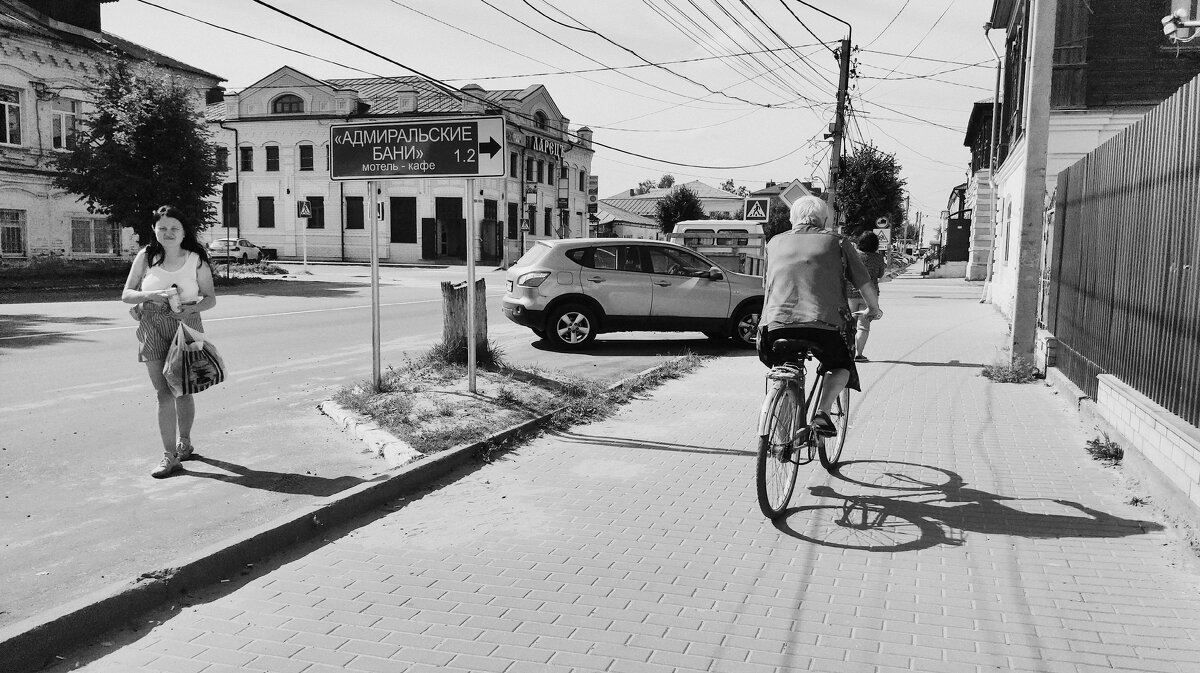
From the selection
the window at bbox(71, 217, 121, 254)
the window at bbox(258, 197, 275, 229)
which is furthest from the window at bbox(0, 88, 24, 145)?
the window at bbox(258, 197, 275, 229)

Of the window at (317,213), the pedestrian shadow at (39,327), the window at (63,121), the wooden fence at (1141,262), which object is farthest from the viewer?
the window at (317,213)

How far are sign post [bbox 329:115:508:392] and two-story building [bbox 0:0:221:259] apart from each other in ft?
81.8

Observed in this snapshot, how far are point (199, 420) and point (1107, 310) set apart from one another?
7735mm

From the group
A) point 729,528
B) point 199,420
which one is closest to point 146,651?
point 729,528

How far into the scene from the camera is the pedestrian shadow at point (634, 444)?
283 inches

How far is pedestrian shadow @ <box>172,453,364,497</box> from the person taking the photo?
5.82 m

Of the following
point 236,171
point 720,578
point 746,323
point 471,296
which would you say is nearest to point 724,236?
point 746,323

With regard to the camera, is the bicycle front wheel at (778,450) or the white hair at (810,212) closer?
the bicycle front wheel at (778,450)

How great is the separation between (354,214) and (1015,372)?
4622 centimetres

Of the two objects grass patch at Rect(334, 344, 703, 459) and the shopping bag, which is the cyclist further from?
the shopping bag

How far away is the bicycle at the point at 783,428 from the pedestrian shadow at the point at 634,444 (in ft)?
4.98

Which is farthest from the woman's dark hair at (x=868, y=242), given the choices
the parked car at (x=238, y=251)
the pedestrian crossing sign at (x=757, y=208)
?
the parked car at (x=238, y=251)

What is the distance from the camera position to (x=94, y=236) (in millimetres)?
32312

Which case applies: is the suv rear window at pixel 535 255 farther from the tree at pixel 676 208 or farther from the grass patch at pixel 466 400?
the tree at pixel 676 208
